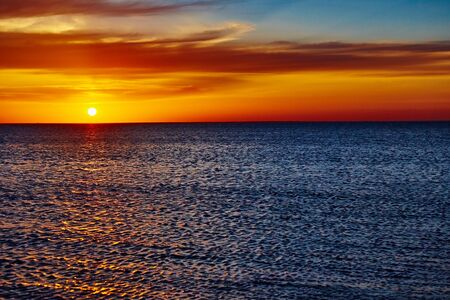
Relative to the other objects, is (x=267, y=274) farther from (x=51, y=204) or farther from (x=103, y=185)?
(x=103, y=185)

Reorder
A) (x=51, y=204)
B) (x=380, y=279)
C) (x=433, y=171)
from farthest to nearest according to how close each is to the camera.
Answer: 1. (x=433, y=171)
2. (x=51, y=204)
3. (x=380, y=279)

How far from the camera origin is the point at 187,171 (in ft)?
290

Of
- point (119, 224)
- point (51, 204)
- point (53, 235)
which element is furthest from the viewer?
point (51, 204)

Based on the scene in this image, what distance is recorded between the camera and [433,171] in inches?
3388

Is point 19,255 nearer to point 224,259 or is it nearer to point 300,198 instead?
A: point 224,259

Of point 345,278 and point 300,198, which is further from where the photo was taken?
point 300,198

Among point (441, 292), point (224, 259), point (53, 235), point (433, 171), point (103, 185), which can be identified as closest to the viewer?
point (441, 292)

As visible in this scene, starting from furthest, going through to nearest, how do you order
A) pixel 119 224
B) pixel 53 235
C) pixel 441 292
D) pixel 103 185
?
pixel 103 185 < pixel 119 224 < pixel 53 235 < pixel 441 292

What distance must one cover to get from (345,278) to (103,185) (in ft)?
153

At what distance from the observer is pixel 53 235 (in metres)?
39.7

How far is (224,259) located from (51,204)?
89.9 feet

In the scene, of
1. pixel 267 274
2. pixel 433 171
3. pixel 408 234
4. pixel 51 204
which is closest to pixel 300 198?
pixel 408 234

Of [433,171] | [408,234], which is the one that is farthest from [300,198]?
[433,171]

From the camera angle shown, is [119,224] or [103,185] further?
[103,185]
